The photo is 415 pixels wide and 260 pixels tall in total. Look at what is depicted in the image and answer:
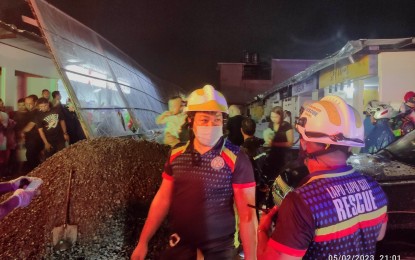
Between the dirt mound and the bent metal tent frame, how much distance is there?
1.87m

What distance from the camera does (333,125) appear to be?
1680 mm

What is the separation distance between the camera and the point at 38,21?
6.79 m

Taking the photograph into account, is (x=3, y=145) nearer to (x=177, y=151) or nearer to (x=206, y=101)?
(x=177, y=151)

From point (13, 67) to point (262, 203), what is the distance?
1065 centimetres

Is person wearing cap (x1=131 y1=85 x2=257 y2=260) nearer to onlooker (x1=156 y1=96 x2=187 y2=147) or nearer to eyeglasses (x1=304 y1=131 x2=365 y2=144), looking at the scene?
eyeglasses (x1=304 y1=131 x2=365 y2=144)

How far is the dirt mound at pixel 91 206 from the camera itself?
4.20m

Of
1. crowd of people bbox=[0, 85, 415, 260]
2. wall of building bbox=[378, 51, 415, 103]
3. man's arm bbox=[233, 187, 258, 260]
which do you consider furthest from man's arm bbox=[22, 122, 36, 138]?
wall of building bbox=[378, 51, 415, 103]

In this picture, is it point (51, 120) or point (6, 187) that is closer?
point (6, 187)

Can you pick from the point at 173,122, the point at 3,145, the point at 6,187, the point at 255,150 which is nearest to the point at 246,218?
the point at 6,187

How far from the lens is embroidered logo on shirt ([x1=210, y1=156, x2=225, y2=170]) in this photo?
97.2 inches

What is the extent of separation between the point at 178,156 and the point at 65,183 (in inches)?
109

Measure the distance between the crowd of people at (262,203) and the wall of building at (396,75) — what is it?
660 cm

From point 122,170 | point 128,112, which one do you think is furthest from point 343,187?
point 128,112

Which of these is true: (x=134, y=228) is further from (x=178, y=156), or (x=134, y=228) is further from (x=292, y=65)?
(x=292, y=65)
